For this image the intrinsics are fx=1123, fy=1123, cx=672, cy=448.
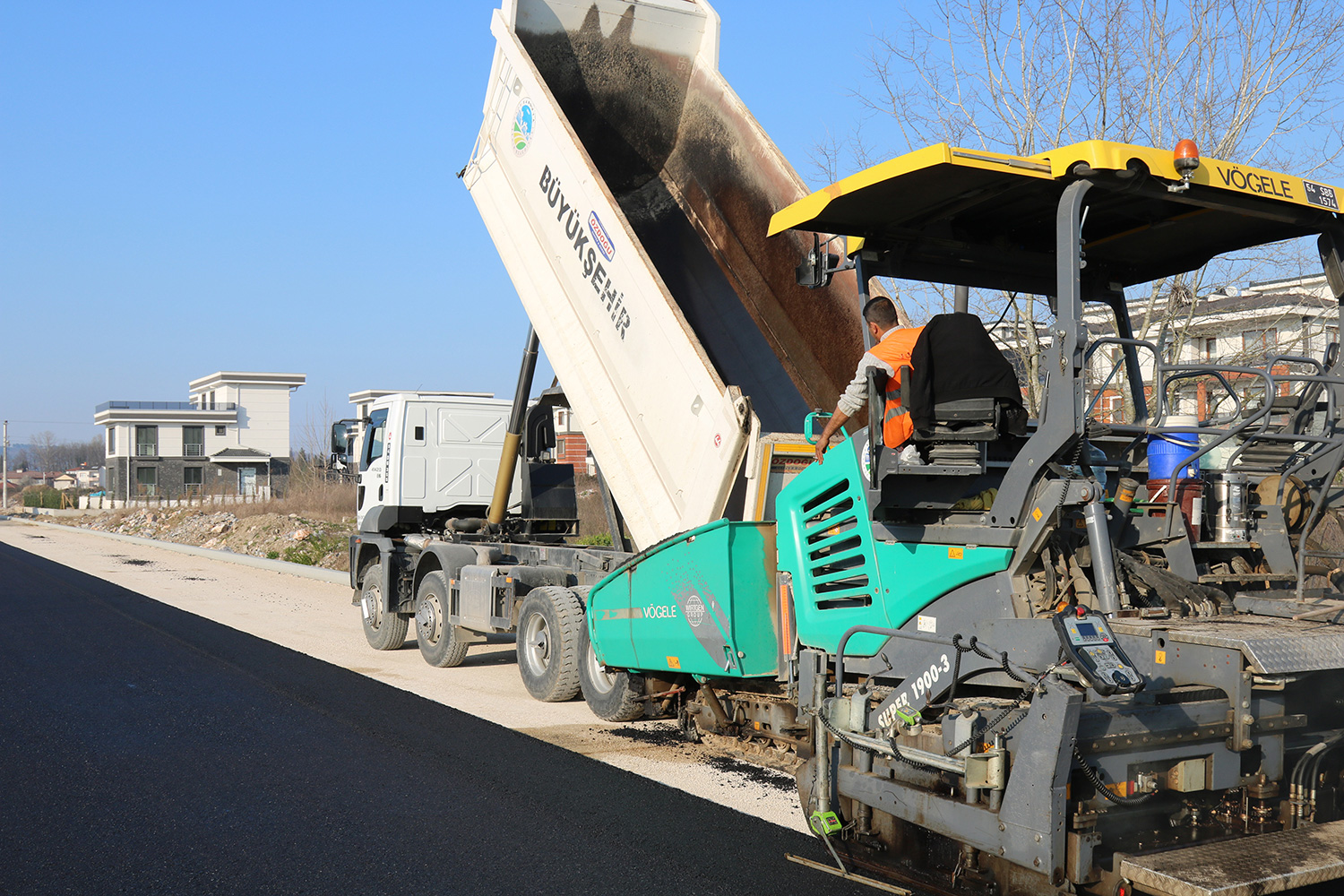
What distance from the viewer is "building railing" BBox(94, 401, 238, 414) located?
70.8 metres

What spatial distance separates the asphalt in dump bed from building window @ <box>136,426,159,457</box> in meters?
67.2

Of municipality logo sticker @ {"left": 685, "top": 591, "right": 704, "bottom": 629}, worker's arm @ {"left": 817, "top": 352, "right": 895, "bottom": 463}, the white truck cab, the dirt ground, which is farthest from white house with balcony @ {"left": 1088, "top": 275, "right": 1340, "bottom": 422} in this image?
the dirt ground

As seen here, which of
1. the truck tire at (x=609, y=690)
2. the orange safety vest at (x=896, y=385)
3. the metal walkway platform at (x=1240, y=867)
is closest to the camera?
the metal walkway platform at (x=1240, y=867)

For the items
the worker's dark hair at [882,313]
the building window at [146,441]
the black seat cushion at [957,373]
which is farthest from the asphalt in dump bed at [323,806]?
the building window at [146,441]

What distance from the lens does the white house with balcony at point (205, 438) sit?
68.3 metres

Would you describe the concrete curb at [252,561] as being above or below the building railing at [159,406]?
below

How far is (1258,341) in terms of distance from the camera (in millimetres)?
11625

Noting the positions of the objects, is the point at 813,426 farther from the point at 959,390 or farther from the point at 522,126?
the point at 522,126

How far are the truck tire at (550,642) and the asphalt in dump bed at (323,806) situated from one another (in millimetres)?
757

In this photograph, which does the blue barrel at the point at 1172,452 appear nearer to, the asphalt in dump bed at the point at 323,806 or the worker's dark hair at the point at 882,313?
the worker's dark hair at the point at 882,313

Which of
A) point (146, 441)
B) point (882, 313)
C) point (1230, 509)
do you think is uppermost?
point (146, 441)

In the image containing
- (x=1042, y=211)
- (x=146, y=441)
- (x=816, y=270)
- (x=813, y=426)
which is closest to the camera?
(x=1042, y=211)

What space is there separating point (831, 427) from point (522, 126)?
4.39 metres

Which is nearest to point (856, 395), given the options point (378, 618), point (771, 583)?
point (771, 583)
